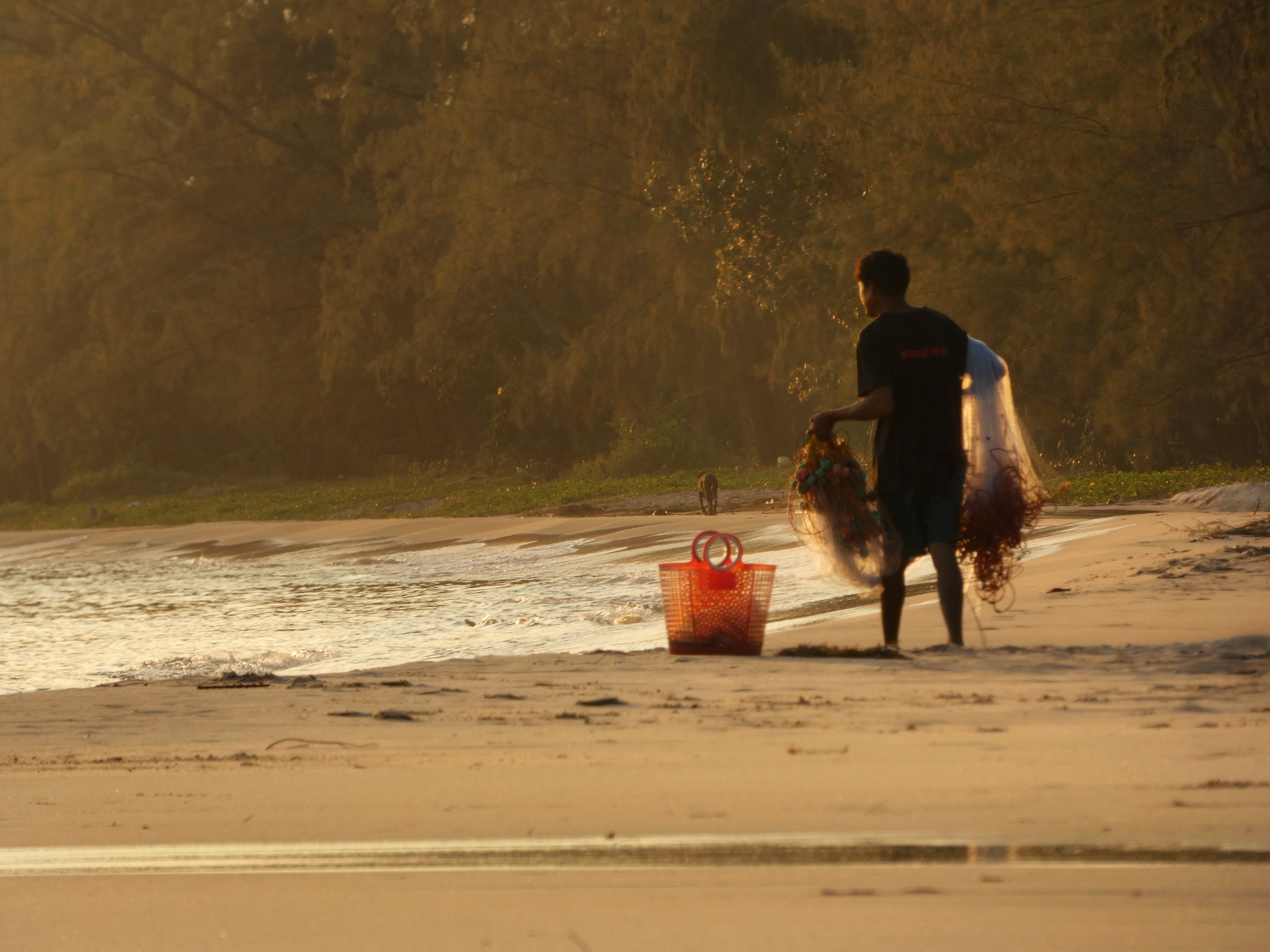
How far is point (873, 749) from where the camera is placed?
409cm

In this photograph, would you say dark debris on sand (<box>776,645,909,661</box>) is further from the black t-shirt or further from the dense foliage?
the dense foliage

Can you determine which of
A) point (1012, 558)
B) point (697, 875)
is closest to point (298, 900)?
point (697, 875)

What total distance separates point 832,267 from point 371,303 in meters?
13.2

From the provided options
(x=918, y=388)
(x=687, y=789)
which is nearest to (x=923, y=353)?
(x=918, y=388)

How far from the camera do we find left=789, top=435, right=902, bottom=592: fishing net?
6.43m

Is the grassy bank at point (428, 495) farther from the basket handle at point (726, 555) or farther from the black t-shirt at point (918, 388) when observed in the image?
the black t-shirt at point (918, 388)

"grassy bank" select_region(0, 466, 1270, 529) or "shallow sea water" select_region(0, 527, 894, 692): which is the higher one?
"grassy bank" select_region(0, 466, 1270, 529)

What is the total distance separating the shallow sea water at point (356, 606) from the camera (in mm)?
9031

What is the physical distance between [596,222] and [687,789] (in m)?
29.6

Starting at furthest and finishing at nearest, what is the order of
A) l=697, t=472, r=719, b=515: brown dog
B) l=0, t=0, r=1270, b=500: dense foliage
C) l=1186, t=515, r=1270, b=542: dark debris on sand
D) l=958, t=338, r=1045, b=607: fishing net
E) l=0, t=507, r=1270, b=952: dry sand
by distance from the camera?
l=0, t=0, r=1270, b=500: dense foliage, l=697, t=472, r=719, b=515: brown dog, l=1186, t=515, r=1270, b=542: dark debris on sand, l=958, t=338, r=1045, b=607: fishing net, l=0, t=507, r=1270, b=952: dry sand

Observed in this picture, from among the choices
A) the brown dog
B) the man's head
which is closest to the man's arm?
the man's head

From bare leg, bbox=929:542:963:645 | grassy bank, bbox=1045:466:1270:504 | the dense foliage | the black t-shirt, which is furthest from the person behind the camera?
the dense foliage

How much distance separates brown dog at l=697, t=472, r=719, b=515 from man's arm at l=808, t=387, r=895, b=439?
13.2 meters

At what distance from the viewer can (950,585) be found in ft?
21.2
